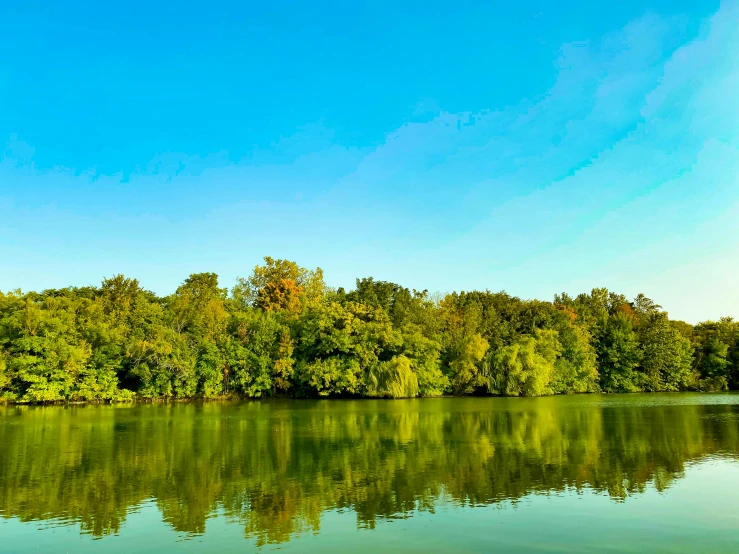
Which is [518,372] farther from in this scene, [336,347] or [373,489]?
[373,489]

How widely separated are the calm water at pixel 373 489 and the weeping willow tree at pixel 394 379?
82.9ft

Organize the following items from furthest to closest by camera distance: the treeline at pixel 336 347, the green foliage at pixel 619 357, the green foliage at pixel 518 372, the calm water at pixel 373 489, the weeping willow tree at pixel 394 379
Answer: the green foliage at pixel 619 357, the green foliage at pixel 518 372, the weeping willow tree at pixel 394 379, the treeline at pixel 336 347, the calm water at pixel 373 489

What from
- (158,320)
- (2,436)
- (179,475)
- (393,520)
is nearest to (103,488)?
(179,475)

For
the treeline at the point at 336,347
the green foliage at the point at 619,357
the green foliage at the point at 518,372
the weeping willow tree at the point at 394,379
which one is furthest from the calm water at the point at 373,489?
the green foliage at the point at 619,357

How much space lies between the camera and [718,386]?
69375mm

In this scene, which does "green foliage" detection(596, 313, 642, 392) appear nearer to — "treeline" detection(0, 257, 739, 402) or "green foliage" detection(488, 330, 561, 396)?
"treeline" detection(0, 257, 739, 402)

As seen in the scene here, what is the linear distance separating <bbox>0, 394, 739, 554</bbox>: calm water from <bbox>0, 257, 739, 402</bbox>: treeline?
2208 cm

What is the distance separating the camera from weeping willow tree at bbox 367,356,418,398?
51719 mm

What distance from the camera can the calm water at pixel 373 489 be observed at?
1052 centimetres

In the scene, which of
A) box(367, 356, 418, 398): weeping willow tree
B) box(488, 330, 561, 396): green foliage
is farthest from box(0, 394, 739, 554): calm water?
box(488, 330, 561, 396): green foliage

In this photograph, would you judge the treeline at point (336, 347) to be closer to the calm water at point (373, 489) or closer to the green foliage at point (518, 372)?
the green foliage at point (518, 372)

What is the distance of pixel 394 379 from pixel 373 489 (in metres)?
37.9

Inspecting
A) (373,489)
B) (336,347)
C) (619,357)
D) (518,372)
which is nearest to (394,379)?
(336,347)

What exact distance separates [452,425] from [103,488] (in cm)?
1738
